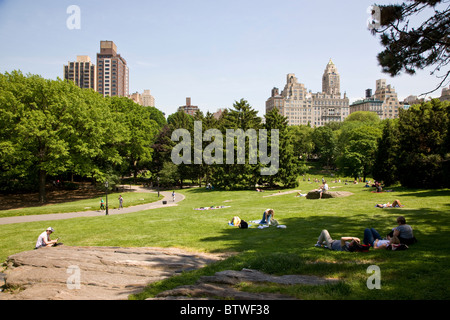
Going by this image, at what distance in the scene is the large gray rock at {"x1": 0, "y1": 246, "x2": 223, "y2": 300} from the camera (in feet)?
24.1

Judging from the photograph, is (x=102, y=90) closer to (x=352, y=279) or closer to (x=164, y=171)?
(x=164, y=171)

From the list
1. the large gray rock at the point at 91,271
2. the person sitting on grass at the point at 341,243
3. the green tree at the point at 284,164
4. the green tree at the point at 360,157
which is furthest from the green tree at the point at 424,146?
the green tree at the point at 360,157

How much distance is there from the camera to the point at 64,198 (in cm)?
4325

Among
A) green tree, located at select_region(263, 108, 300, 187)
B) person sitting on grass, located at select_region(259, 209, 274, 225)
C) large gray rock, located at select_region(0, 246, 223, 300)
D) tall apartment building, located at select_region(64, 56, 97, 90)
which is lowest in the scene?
large gray rock, located at select_region(0, 246, 223, 300)

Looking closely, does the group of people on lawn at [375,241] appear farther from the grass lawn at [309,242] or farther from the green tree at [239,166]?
the green tree at [239,166]

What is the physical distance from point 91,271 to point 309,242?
836 centimetres

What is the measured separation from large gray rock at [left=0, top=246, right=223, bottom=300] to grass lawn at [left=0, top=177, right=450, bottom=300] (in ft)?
3.22

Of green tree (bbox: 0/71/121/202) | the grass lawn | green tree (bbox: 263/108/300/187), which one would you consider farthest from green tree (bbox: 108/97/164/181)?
the grass lawn

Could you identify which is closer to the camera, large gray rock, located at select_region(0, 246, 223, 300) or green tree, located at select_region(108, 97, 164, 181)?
large gray rock, located at select_region(0, 246, 223, 300)

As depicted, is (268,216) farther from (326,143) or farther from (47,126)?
(326,143)

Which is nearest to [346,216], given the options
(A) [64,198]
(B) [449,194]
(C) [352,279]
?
(C) [352,279]

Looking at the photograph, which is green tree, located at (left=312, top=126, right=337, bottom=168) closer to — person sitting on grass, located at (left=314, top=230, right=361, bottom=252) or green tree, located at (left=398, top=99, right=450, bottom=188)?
green tree, located at (left=398, top=99, right=450, bottom=188)

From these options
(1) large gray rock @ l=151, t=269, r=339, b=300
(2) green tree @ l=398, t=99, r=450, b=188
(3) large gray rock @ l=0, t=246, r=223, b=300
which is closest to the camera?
(1) large gray rock @ l=151, t=269, r=339, b=300

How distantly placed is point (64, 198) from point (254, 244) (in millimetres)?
40530
